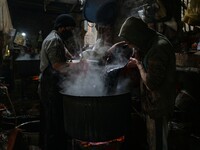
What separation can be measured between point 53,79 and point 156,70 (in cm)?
301

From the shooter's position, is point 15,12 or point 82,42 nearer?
point 82,42

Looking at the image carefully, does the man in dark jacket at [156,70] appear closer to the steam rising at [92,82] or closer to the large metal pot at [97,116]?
the large metal pot at [97,116]

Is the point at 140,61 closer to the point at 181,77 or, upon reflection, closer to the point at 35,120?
the point at 181,77

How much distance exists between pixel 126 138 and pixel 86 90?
1.66 m

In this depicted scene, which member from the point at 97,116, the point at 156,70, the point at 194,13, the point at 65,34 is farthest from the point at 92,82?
the point at 194,13

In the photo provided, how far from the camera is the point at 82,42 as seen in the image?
1559 centimetres

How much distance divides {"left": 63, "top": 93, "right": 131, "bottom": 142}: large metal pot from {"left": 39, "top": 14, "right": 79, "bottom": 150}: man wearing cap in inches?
58.7

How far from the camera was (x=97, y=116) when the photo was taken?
5105mm

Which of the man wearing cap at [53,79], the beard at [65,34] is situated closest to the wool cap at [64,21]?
the man wearing cap at [53,79]

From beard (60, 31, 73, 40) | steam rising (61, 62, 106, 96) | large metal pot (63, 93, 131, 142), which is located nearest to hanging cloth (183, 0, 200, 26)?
large metal pot (63, 93, 131, 142)

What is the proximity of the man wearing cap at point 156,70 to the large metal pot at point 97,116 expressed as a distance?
1.91ft

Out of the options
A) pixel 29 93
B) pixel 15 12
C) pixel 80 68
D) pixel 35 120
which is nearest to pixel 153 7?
pixel 80 68

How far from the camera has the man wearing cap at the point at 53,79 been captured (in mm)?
6613

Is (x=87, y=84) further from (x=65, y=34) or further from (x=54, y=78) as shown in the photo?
(x=65, y=34)
